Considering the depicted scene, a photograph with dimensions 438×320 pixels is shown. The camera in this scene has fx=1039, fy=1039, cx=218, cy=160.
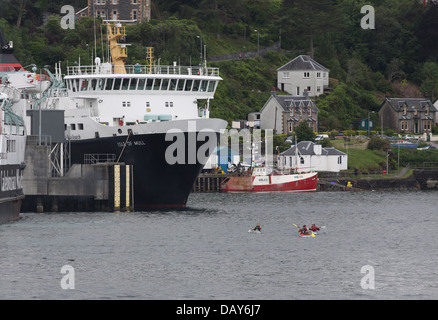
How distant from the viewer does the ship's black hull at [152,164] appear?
83375 mm

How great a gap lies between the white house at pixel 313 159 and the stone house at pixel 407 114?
98.7 ft

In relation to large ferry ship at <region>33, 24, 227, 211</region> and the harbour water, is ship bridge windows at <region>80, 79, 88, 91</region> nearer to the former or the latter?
large ferry ship at <region>33, 24, 227, 211</region>

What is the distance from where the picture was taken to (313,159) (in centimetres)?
13488

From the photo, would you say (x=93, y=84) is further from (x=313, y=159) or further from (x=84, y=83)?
(x=313, y=159)

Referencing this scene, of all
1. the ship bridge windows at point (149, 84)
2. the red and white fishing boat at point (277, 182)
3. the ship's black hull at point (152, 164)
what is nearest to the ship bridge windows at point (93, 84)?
the ship bridge windows at point (149, 84)

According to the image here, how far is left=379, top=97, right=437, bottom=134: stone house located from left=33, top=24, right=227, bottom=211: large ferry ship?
7702 cm

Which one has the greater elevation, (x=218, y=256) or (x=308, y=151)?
(x=308, y=151)

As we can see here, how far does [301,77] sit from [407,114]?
18.1 m

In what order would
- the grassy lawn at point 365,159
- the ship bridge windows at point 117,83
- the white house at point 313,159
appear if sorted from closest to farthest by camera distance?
the ship bridge windows at point 117,83, the white house at point 313,159, the grassy lawn at point 365,159

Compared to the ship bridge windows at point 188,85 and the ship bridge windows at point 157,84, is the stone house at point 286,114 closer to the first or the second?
the ship bridge windows at point 188,85

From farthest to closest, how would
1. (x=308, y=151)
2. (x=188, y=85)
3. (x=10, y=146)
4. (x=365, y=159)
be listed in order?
(x=365, y=159)
(x=308, y=151)
(x=188, y=85)
(x=10, y=146)

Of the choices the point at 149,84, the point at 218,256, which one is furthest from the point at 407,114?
the point at 218,256

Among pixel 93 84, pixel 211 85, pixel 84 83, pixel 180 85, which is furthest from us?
pixel 211 85
